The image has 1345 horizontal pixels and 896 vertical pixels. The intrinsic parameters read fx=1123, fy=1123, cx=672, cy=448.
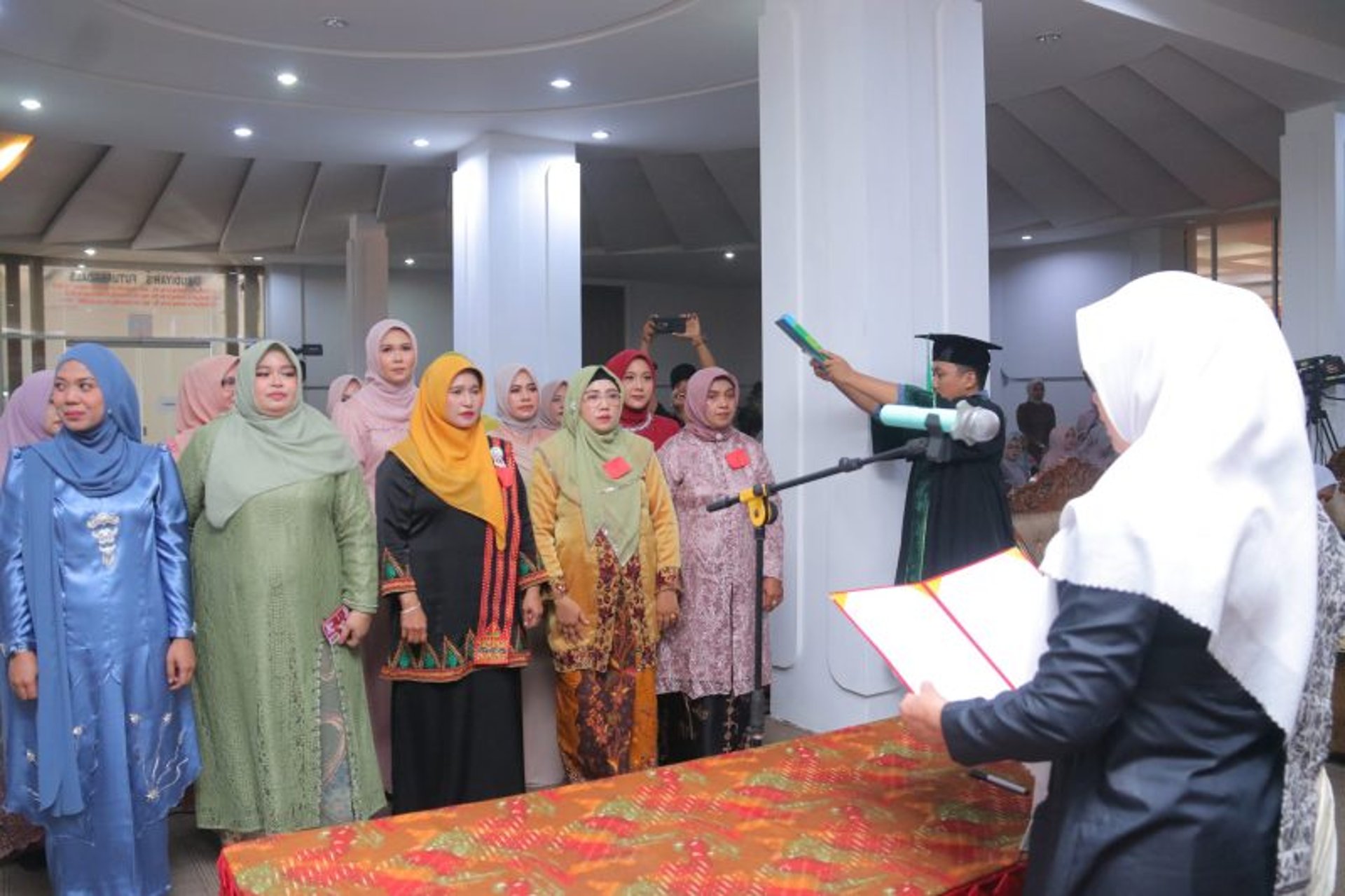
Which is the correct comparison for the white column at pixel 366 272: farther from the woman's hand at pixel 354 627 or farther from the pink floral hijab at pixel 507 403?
the woman's hand at pixel 354 627

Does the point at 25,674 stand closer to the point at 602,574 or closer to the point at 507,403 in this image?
the point at 602,574

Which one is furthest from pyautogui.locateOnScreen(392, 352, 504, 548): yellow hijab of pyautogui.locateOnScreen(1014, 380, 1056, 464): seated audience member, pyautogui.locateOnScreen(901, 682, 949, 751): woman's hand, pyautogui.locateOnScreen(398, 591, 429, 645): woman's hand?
pyautogui.locateOnScreen(1014, 380, 1056, 464): seated audience member

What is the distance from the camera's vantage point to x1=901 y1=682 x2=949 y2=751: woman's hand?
1.36m

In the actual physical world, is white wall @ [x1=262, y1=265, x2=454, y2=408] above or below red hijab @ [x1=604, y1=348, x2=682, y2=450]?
above

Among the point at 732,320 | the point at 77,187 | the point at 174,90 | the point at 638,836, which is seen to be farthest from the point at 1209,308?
the point at 732,320

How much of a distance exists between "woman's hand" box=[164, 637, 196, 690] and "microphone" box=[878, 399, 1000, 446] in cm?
174

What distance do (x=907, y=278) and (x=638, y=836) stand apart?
2.88 m

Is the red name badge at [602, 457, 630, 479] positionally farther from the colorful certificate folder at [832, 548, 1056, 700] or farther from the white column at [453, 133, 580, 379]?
the white column at [453, 133, 580, 379]

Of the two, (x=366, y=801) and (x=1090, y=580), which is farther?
(x=366, y=801)

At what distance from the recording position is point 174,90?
596 cm

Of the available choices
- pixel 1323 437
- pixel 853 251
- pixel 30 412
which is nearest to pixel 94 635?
pixel 30 412

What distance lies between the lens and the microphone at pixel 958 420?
5.96 feet

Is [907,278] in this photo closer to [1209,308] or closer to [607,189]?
[1209,308]

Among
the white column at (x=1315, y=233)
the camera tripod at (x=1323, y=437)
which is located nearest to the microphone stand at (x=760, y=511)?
the camera tripod at (x=1323, y=437)
